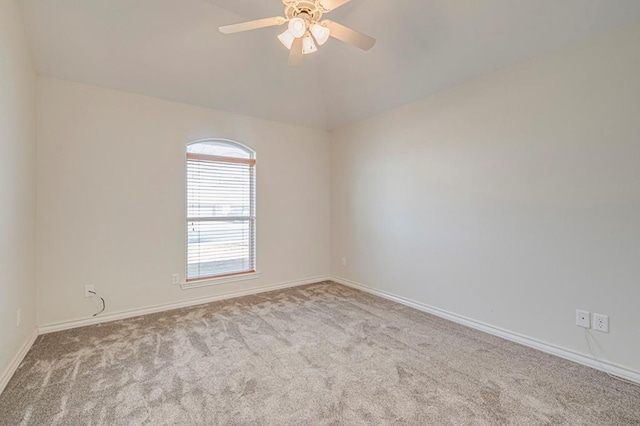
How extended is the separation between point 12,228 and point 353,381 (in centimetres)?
280

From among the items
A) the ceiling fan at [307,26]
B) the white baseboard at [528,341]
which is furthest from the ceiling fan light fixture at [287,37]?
the white baseboard at [528,341]

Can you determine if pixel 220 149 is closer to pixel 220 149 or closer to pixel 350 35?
pixel 220 149

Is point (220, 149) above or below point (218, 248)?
above

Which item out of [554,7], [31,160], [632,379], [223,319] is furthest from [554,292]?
[31,160]

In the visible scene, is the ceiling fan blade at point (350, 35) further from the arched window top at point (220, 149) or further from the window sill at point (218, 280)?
the window sill at point (218, 280)

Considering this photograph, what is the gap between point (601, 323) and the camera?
7.32 ft

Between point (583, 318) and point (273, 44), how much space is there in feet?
13.1

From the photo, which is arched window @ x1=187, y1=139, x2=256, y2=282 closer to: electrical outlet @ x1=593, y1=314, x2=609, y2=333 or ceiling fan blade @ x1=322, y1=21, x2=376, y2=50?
ceiling fan blade @ x1=322, y1=21, x2=376, y2=50

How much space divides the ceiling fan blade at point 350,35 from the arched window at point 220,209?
94.1 inches

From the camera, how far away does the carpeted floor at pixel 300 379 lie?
171cm

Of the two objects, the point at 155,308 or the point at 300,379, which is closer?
the point at 300,379

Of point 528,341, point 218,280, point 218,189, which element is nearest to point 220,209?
point 218,189

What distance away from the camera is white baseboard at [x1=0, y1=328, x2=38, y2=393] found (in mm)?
1962

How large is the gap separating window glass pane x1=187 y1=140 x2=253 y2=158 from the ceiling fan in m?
2.01
